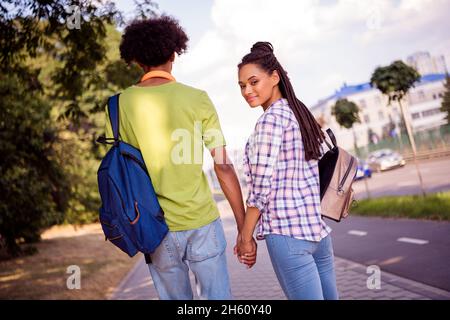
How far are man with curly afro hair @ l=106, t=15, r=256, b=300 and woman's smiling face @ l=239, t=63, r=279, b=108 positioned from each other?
0.75 ft

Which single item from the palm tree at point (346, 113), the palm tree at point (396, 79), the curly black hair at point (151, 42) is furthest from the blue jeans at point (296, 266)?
the palm tree at point (346, 113)

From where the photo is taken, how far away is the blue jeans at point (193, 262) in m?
2.16

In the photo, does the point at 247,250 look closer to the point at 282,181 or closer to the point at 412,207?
the point at 282,181

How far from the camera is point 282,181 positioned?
Answer: 2.18 meters

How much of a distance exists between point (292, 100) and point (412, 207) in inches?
341

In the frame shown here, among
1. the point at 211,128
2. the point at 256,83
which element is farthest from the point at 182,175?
the point at 256,83

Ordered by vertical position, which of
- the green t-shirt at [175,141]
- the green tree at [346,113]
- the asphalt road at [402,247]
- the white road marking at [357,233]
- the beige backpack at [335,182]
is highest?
the green tree at [346,113]

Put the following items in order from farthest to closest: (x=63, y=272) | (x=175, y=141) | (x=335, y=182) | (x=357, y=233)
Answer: (x=63, y=272), (x=357, y=233), (x=335, y=182), (x=175, y=141)

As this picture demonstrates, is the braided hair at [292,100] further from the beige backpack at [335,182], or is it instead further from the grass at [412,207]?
the grass at [412,207]

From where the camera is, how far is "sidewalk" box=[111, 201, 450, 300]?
504 centimetres

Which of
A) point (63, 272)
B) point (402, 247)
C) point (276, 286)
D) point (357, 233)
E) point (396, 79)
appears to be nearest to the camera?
point (276, 286)

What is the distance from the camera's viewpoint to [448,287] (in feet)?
16.0

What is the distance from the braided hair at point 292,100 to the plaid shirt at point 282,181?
4cm

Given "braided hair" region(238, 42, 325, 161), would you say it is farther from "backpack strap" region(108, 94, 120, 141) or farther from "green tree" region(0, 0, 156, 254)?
"green tree" region(0, 0, 156, 254)
